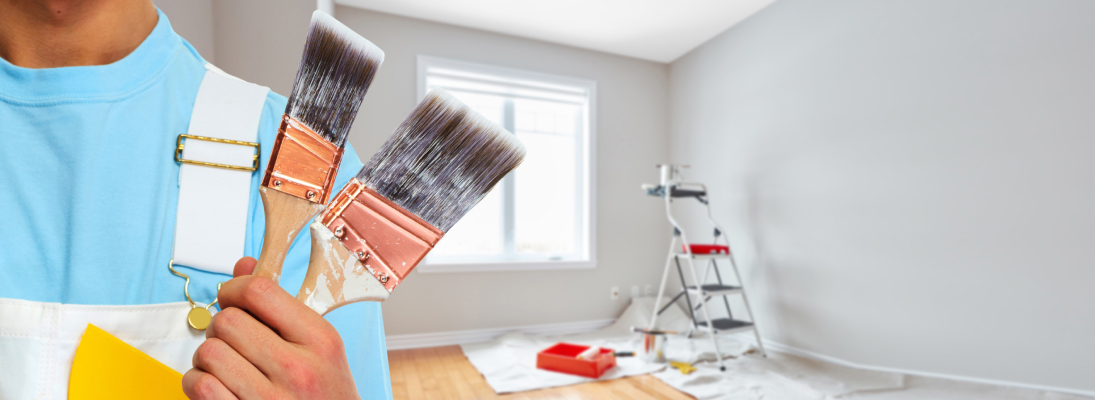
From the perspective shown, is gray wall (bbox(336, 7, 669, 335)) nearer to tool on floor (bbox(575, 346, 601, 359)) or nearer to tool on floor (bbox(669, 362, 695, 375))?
tool on floor (bbox(575, 346, 601, 359))

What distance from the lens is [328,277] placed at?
1.02ft

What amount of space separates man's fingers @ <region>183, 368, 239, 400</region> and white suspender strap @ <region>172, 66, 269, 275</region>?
144mm

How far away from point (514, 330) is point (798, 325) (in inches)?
81.9

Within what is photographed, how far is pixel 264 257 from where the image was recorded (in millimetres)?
308

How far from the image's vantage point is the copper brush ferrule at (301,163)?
302mm

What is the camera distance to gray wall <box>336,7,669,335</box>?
3500 mm

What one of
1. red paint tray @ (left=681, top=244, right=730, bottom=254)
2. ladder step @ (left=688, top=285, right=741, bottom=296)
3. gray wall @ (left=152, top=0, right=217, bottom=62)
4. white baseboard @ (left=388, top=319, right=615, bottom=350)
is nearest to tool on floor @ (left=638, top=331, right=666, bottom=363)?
ladder step @ (left=688, top=285, right=741, bottom=296)

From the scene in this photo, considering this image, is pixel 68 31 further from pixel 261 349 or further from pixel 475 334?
pixel 475 334

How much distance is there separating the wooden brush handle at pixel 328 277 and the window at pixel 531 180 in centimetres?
339

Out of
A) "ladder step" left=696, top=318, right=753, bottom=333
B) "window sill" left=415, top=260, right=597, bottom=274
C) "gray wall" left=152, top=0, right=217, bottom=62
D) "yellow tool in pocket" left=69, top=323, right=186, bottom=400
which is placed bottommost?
"ladder step" left=696, top=318, right=753, bottom=333

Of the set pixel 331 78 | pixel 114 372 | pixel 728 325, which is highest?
pixel 331 78

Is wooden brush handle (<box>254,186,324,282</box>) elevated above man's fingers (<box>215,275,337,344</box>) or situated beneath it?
elevated above

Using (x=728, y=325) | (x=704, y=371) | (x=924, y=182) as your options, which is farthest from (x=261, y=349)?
(x=728, y=325)

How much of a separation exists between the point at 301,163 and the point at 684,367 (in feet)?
9.40
